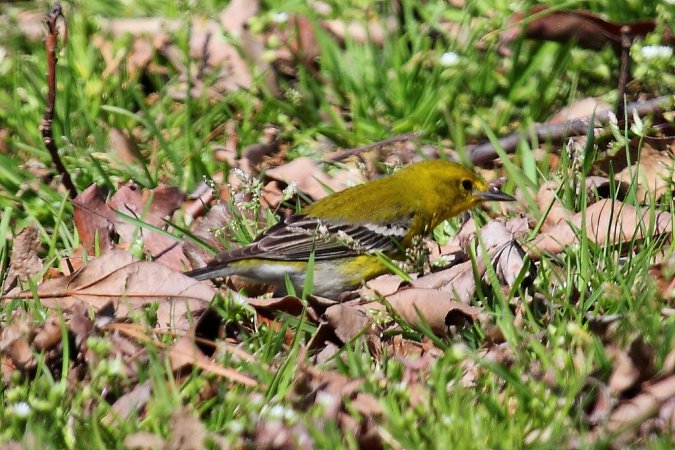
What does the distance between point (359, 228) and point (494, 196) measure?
0.81m

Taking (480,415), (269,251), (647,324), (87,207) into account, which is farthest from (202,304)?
(647,324)

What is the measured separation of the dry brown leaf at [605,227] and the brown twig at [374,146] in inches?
59.3

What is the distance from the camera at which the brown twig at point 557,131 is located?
21.1 ft

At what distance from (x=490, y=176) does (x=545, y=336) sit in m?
2.50

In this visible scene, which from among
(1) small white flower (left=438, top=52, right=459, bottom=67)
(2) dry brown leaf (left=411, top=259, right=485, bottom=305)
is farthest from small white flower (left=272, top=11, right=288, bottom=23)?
(2) dry brown leaf (left=411, top=259, right=485, bottom=305)

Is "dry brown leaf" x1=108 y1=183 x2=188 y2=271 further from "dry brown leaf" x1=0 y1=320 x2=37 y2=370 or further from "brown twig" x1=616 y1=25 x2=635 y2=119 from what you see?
"brown twig" x1=616 y1=25 x2=635 y2=119

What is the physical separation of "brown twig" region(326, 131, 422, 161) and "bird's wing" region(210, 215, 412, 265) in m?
0.64

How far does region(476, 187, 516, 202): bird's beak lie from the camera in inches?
239

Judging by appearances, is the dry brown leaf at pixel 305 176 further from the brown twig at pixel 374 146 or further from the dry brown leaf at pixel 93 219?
the dry brown leaf at pixel 93 219

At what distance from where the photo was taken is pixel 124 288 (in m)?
5.24

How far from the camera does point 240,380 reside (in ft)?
14.3

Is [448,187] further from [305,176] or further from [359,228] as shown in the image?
[305,176]

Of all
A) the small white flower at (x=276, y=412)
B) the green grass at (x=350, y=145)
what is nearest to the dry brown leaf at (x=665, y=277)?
the green grass at (x=350, y=145)

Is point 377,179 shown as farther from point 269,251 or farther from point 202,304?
point 202,304
